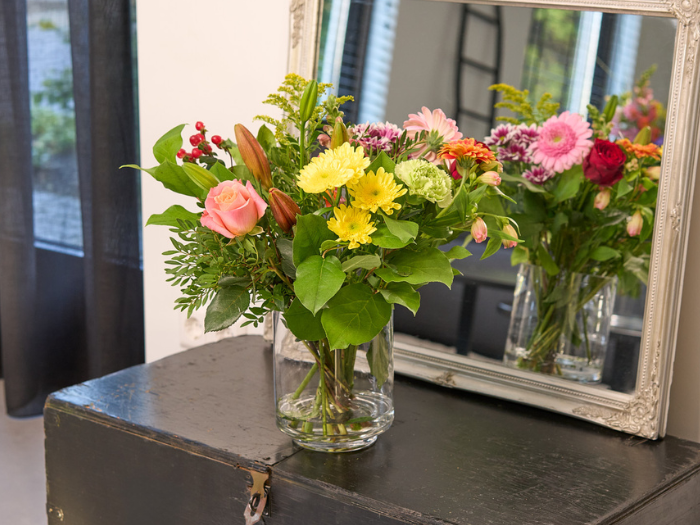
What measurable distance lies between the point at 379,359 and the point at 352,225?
0.75ft

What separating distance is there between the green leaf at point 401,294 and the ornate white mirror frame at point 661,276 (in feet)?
1.20

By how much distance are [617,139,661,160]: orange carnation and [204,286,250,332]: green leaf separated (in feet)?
1.87

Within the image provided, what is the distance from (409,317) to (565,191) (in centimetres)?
31

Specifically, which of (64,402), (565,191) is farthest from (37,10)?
(565,191)

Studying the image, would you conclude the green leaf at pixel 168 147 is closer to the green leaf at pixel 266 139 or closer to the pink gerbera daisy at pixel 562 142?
the green leaf at pixel 266 139

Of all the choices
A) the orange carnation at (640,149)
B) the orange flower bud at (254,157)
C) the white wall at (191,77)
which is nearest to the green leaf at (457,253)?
the orange flower bud at (254,157)

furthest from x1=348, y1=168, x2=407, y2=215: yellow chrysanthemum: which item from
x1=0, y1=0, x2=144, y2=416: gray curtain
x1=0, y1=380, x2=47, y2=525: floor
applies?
x1=0, y1=380, x2=47, y2=525: floor

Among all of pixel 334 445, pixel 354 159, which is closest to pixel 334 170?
pixel 354 159

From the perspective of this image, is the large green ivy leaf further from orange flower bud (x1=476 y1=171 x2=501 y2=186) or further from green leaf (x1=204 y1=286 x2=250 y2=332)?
orange flower bud (x1=476 y1=171 x2=501 y2=186)

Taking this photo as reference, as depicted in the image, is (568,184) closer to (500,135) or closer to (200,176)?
(500,135)

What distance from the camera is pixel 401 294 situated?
717 millimetres

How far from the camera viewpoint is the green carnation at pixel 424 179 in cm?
67

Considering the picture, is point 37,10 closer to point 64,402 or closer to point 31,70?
point 31,70

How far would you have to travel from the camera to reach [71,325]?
1.94 metres
